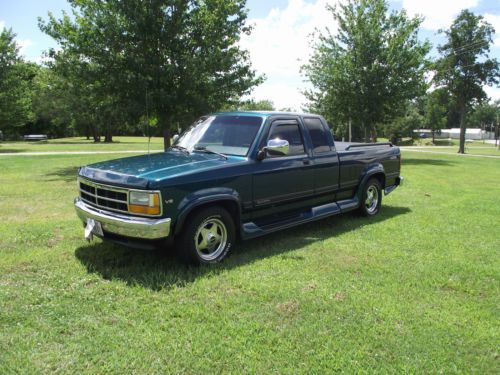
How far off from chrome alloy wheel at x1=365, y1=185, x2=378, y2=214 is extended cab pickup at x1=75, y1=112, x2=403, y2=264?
656 mm

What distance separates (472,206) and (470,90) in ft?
94.6

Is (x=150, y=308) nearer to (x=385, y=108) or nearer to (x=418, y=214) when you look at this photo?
(x=418, y=214)

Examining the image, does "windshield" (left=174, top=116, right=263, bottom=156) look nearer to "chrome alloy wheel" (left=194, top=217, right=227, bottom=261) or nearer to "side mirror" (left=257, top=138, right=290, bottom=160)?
"side mirror" (left=257, top=138, right=290, bottom=160)

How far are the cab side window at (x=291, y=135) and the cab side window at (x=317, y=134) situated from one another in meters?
0.27

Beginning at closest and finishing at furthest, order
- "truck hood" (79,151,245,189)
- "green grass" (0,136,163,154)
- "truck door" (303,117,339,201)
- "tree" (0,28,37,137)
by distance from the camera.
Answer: "truck hood" (79,151,245,189) < "truck door" (303,117,339,201) < "tree" (0,28,37,137) < "green grass" (0,136,163,154)

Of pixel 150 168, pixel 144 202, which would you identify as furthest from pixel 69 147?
pixel 144 202

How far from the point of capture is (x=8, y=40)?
29.9 m

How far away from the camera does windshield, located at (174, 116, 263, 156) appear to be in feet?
18.5

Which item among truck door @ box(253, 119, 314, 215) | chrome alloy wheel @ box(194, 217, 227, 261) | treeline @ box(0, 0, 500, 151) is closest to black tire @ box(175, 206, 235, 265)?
chrome alloy wheel @ box(194, 217, 227, 261)

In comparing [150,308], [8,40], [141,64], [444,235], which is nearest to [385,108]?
[141,64]

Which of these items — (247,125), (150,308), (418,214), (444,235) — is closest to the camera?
(150,308)

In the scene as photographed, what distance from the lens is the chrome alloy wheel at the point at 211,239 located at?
495 cm

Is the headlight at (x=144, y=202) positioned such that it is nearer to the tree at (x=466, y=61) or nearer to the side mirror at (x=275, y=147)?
the side mirror at (x=275, y=147)

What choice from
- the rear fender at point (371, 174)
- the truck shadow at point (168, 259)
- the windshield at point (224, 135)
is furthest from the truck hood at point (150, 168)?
the rear fender at point (371, 174)
